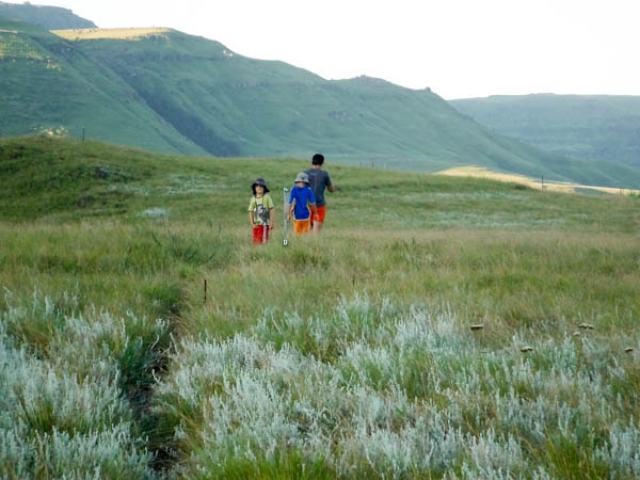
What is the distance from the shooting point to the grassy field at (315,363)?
2883 millimetres

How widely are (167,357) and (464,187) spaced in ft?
152

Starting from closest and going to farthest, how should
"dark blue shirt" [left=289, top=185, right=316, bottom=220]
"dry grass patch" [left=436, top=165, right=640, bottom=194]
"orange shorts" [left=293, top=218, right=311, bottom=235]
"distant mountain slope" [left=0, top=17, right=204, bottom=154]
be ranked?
1. "dark blue shirt" [left=289, top=185, right=316, bottom=220]
2. "orange shorts" [left=293, top=218, right=311, bottom=235]
3. "dry grass patch" [left=436, top=165, right=640, bottom=194]
4. "distant mountain slope" [left=0, top=17, right=204, bottom=154]

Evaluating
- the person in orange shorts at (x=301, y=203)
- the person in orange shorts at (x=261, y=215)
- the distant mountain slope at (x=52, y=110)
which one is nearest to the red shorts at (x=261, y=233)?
the person in orange shorts at (x=261, y=215)

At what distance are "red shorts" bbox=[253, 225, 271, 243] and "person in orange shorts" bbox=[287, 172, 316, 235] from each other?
3.07ft

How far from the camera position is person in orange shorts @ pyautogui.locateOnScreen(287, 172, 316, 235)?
12.5m

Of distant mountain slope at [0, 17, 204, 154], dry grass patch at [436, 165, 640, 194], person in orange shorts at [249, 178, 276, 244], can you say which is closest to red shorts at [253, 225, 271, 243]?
person in orange shorts at [249, 178, 276, 244]

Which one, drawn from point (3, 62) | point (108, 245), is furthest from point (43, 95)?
point (108, 245)

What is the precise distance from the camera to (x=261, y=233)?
11688 millimetres

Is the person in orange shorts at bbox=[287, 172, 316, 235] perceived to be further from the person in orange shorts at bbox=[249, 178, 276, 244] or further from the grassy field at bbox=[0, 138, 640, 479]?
the grassy field at bbox=[0, 138, 640, 479]

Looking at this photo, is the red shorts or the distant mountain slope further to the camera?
the distant mountain slope

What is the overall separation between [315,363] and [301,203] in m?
8.74

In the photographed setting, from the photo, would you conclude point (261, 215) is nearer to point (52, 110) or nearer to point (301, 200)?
point (301, 200)

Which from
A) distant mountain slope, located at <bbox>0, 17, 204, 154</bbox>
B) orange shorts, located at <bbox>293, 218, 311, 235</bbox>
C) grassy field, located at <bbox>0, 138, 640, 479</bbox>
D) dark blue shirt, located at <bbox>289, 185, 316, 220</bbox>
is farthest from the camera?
distant mountain slope, located at <bbox>0, 17, 204, 154</bbox>

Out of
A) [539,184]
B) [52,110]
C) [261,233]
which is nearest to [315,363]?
[261,233]
